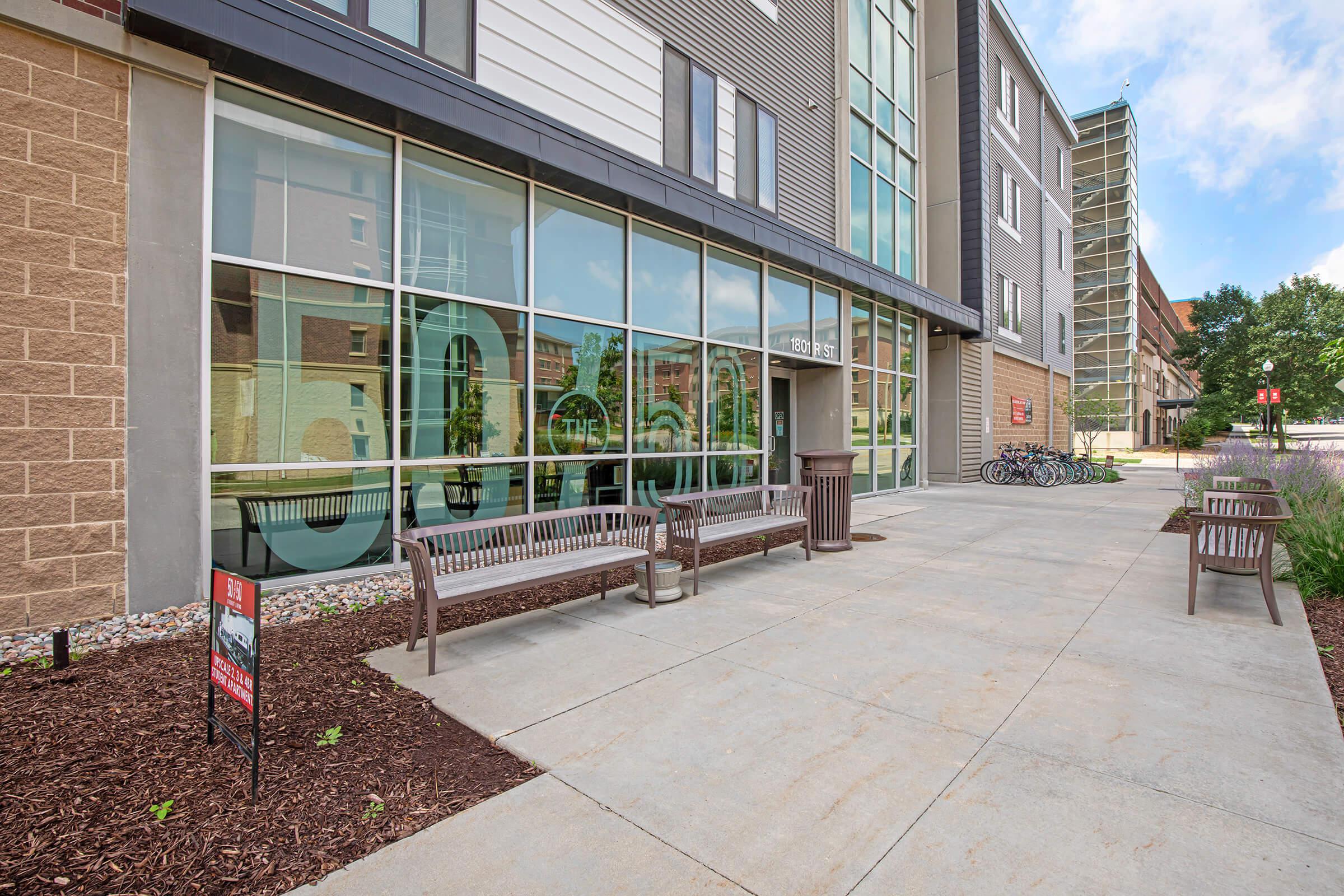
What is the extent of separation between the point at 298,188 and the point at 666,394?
5093 mm

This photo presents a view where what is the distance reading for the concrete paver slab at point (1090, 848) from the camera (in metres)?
2.15

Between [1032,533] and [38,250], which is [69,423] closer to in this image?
[38,250]

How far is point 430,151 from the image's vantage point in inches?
262

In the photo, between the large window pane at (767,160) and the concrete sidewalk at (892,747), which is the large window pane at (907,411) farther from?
the concrete sidewalk at (892,747)

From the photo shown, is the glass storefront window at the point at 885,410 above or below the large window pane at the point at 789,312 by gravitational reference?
below

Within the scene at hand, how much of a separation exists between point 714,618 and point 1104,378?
48.4 meters

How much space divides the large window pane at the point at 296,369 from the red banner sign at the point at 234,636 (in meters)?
2.97

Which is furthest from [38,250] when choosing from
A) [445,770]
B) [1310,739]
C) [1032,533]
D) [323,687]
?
[1032,533]

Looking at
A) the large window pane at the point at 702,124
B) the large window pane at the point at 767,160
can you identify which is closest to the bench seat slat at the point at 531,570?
the large window pane at the point at 702,124

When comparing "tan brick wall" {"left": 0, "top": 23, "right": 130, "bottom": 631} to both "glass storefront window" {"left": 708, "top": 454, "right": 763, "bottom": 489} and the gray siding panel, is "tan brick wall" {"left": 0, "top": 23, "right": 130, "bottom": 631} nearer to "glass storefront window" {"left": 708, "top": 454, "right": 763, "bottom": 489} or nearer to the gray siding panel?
the gray siding panel

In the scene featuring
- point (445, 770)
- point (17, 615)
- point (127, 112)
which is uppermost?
point (127, 112)

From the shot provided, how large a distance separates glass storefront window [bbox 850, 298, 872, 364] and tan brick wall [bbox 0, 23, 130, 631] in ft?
38.7

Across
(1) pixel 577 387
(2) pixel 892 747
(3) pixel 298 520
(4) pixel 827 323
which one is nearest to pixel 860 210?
(4) pixel 827 323

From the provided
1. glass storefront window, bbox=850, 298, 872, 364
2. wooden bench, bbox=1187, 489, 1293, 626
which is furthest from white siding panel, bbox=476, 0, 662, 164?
wooden bench, bbox=1187, 489, 1293, 626
